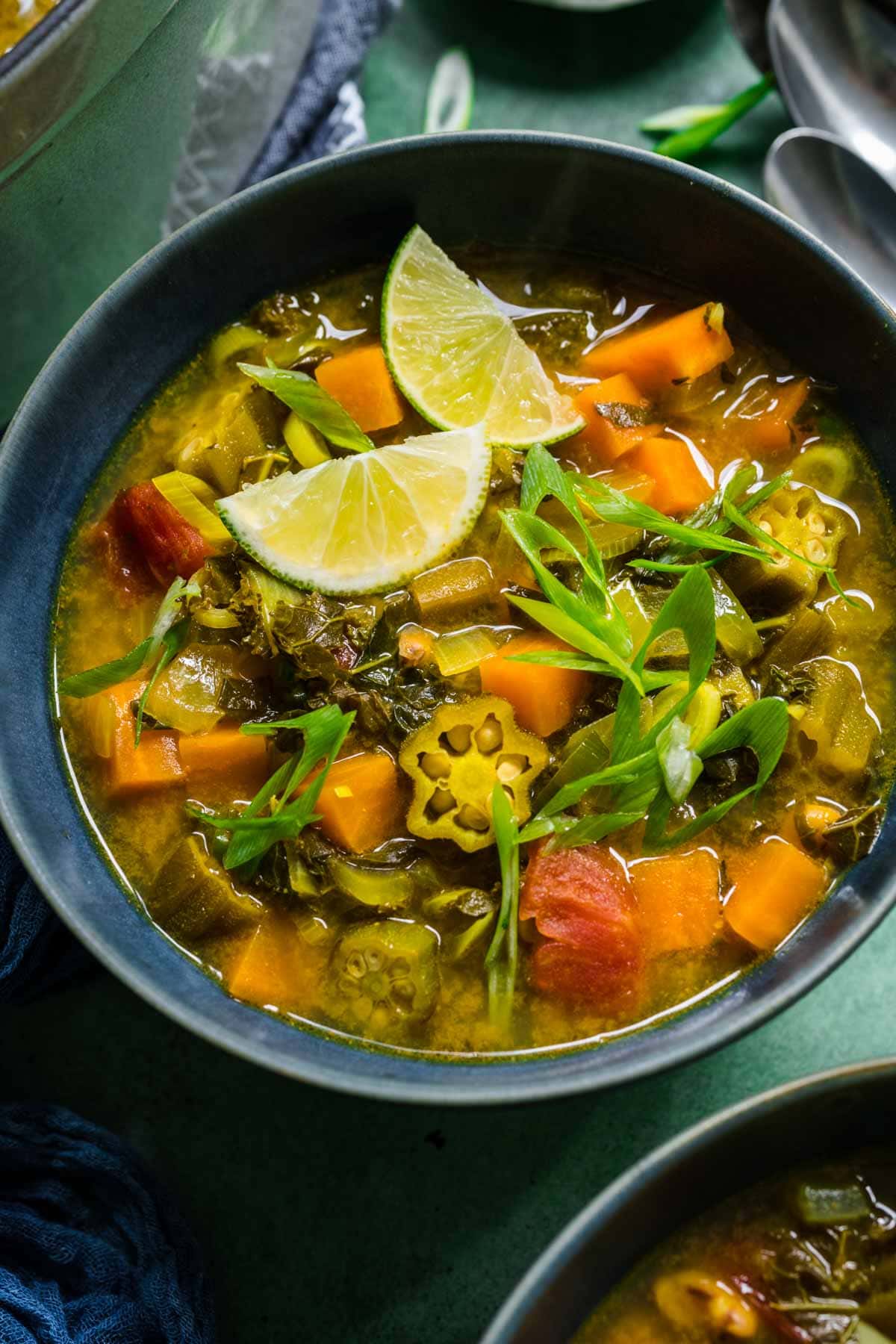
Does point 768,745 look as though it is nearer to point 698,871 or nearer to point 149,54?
point 698,871

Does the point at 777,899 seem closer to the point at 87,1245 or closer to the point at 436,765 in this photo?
the point at 436,765

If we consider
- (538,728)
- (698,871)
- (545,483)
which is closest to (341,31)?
(545,483)

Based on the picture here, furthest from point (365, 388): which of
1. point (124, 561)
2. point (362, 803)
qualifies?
point (362, 803)

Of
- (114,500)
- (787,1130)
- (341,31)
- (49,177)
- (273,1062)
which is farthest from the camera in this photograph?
(341,31)

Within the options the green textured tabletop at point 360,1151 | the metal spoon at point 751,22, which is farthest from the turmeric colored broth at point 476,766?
the metal spoon at point 751,22

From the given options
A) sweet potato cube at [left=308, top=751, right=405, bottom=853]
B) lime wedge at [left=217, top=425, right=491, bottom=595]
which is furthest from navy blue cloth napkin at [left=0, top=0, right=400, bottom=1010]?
sweet potato cube at [left=308, top=751, right=405, bottom=853]
